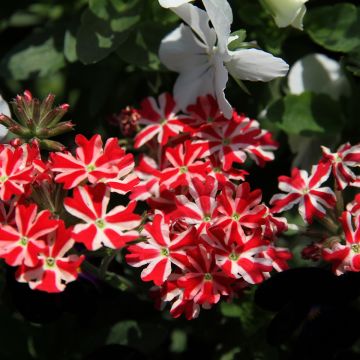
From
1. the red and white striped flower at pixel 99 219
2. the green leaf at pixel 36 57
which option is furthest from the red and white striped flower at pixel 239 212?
the green leaf at pixel 36 57

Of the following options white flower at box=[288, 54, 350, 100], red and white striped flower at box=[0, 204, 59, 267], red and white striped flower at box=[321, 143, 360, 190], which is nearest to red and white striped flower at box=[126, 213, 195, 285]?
red and white striped flower at box=[0, 204, 59, 267]

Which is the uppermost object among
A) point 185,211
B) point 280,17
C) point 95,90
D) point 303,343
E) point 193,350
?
point 280,17

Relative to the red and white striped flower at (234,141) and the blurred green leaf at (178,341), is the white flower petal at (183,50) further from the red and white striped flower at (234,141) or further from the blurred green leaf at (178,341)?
the blurred green leaf at (178,341)

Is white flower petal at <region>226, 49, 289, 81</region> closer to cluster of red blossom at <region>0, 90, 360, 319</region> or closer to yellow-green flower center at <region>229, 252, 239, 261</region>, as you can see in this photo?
cluster of red blossom at <region>0, 90, 360, 319</region>

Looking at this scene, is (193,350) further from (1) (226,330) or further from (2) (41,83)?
(2) (41,83)

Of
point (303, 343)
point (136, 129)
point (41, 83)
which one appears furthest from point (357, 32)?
point (41, 83)

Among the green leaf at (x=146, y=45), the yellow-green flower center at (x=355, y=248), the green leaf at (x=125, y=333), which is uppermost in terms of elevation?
the green leaf at (x=146, y=45)
